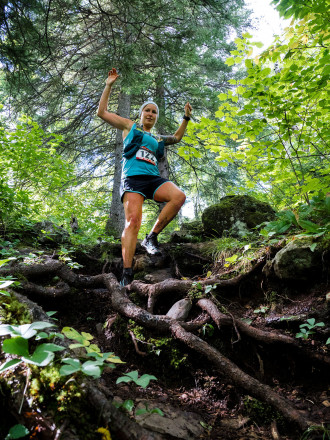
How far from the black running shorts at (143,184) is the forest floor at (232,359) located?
1511 mm

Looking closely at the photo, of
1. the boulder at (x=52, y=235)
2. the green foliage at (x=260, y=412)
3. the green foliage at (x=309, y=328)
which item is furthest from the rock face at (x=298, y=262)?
the boulder at (x=52, y=235)

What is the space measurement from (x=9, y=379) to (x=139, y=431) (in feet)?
2.15

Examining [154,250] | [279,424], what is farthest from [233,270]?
[279,424]

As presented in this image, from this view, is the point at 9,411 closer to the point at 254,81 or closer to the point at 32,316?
the point at 32,316

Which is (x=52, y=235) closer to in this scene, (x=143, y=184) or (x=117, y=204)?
(x=143, y=184)

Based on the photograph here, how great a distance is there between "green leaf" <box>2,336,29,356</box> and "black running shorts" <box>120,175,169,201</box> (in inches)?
102

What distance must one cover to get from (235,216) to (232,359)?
10.2ft

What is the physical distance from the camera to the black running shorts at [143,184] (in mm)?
3482

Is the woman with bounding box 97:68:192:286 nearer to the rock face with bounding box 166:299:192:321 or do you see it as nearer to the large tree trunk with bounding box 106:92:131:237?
the rock face with bounding box 166:299:192:321

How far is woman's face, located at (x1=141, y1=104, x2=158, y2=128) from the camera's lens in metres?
3.88

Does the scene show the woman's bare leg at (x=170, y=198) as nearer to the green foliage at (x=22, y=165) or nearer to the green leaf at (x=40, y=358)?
the green foliage at (x=22, y=165)

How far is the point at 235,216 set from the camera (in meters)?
4.96

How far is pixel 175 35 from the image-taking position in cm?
630

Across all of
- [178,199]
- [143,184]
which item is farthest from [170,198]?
[143,184]
